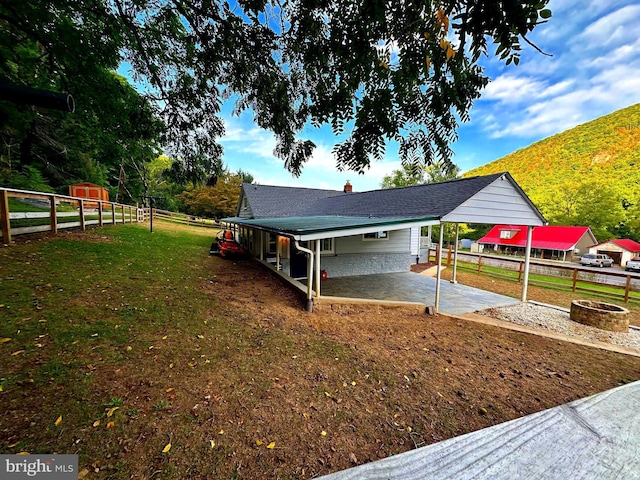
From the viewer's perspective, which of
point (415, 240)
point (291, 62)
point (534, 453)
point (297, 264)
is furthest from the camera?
point (415, 240)

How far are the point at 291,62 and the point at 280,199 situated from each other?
41.7 feet

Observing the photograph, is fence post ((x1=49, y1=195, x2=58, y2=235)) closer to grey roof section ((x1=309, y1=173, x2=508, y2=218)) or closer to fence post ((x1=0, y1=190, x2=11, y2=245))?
fence post ((x1=0, y1=190, x2=11, y2=245))

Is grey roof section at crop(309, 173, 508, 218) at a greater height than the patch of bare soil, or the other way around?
grey roof section at crop(309, 173, 508, 218)

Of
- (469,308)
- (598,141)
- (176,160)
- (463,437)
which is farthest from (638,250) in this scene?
(176,160)

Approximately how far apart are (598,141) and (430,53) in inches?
2945

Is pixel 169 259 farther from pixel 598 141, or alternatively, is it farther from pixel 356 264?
pixel 598 141

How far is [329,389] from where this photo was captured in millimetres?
3391

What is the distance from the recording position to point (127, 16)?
448cm

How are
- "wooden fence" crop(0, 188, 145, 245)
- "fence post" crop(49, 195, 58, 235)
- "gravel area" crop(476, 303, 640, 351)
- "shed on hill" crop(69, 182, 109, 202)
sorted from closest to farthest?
"gravel area" crop(476, 303, 640, 351)
"wooden fence" crop(0, 188, 145, 245)
"fence post" crop(49, 195, 58, 235)
"shed on hill" crop(69, 182, 109, 202)

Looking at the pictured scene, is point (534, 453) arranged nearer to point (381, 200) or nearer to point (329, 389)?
point (329, 389)

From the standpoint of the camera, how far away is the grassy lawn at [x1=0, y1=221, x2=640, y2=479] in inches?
90.0

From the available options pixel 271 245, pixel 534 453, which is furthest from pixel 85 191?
pixel 534 453

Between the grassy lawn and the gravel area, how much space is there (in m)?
1.09

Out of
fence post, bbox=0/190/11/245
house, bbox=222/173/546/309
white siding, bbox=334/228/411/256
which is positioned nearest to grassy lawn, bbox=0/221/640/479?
fence post, bbox=0/190/11/245
